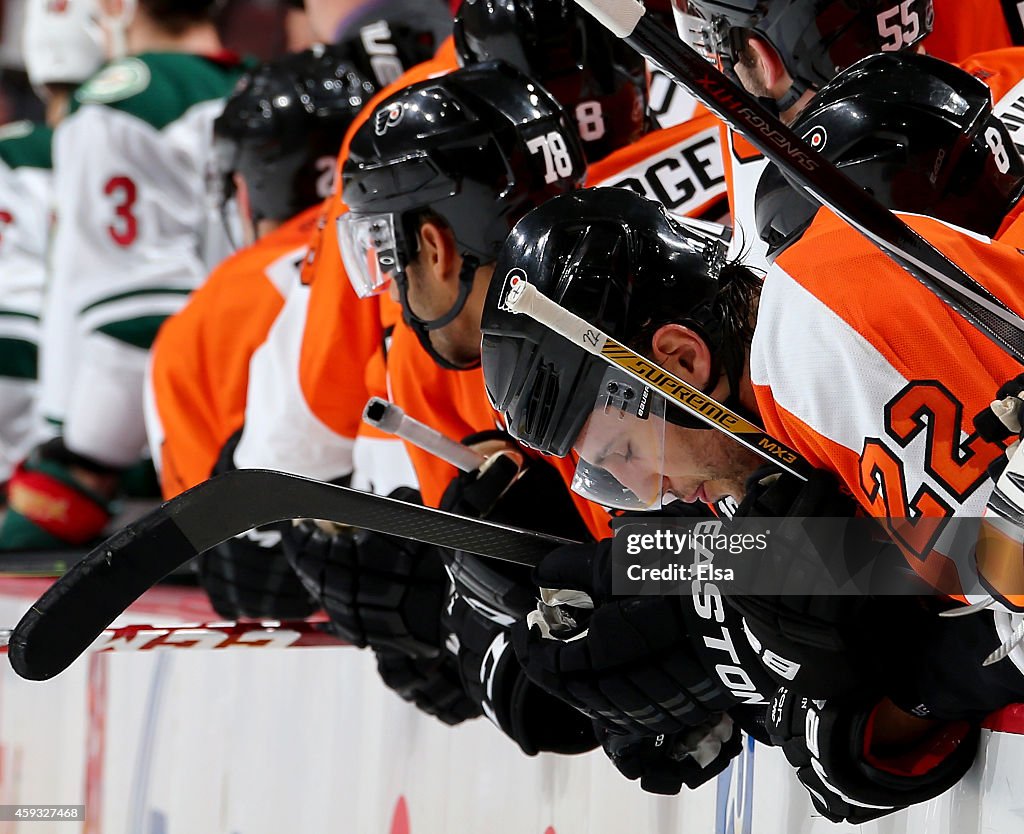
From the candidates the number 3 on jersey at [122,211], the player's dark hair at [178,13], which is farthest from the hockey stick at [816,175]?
the player's dark hair at [178,13]

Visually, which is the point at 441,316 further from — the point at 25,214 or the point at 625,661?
the point at 25,214

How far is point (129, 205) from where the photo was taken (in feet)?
13.0

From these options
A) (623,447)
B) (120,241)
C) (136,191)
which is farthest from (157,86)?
(623,447)

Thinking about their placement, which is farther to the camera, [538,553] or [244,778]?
[244,778]

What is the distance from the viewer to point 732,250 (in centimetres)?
151

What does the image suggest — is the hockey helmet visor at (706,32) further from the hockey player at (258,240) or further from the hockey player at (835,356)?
the hockey player at (258,240)

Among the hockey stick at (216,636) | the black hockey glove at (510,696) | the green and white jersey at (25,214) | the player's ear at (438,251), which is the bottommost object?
the black hockey glove at (510,696)

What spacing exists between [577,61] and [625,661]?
0.89 metres

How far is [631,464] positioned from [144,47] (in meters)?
3.17

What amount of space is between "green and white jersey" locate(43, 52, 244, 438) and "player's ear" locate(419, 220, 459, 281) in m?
2.13

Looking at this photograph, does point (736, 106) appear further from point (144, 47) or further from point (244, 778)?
point (144, 47)

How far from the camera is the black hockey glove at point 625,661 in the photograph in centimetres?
149

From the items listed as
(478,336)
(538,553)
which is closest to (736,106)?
(538,553)

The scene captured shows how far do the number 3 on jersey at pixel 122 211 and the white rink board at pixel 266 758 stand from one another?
1.32 meters
